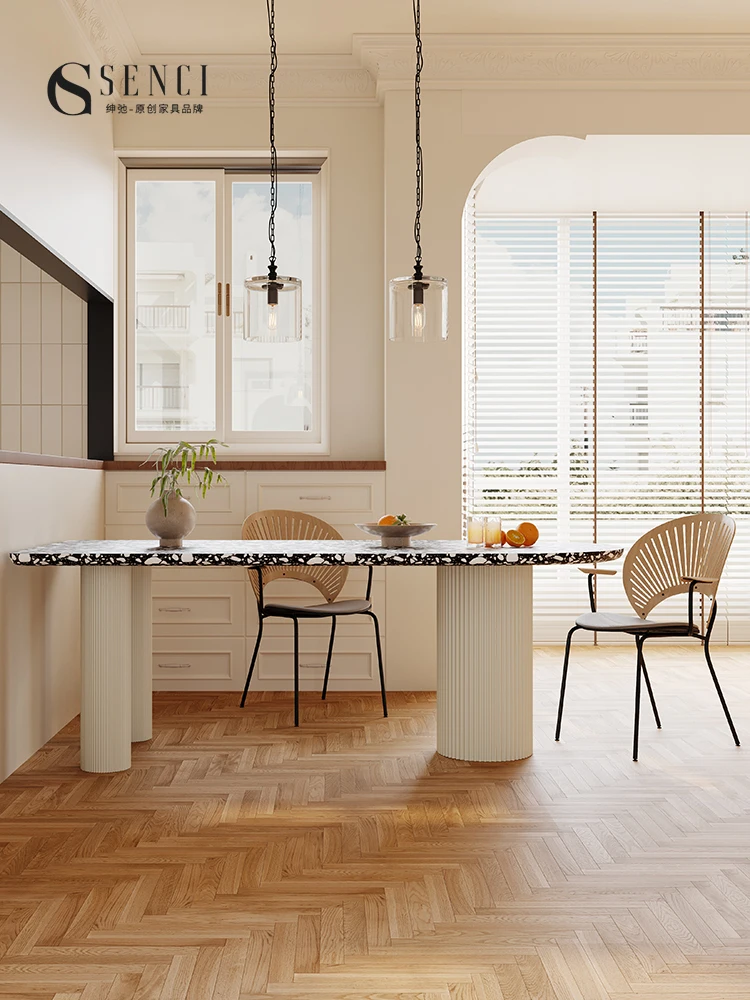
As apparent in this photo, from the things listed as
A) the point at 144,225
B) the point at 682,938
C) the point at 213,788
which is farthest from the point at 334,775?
the point at 144,225

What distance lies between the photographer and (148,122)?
4.88 m

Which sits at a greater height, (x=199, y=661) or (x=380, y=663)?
(x=380, y=663)

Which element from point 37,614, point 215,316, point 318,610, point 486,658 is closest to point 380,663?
point 318,610

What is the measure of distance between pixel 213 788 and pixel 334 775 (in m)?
0.43

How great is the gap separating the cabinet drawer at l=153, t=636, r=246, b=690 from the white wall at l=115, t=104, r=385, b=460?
3.76ft

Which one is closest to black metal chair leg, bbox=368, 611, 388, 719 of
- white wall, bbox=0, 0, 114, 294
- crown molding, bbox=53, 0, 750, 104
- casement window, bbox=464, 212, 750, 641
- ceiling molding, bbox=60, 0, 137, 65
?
casement window, bbox=464, 212, 750, 641

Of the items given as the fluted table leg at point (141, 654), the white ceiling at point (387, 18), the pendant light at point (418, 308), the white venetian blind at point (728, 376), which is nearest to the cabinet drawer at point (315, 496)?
the fluted table leg at point (141, 654)

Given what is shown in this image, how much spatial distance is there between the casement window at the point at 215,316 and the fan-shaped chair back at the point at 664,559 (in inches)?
70.4

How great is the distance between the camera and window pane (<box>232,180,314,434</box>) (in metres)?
5.05

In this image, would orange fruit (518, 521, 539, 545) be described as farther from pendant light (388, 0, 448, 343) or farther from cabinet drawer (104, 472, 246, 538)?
cabinet drawer (104, 472, 246, 538)

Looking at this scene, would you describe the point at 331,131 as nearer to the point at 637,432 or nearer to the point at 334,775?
the point at 637,432

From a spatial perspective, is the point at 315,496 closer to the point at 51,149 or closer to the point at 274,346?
the point at 274,346

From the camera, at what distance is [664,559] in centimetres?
408

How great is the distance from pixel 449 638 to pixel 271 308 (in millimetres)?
1328
